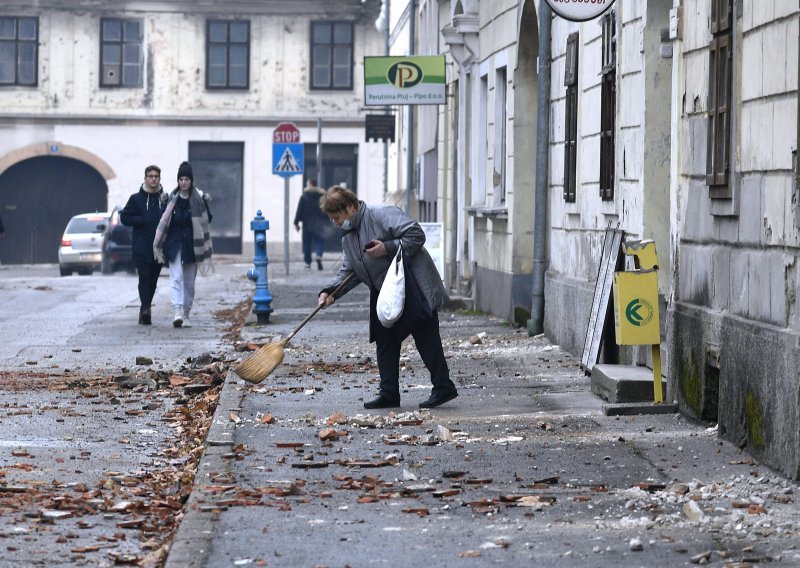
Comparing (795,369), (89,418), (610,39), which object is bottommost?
(89,418)

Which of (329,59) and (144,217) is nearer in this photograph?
(144,217)

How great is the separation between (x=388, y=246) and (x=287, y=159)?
20024mm

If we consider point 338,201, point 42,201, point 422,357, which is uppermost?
point 42,201

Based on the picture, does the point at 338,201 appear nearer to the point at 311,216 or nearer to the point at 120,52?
the point at 311,216

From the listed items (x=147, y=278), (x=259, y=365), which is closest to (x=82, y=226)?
(x=147, y=278)

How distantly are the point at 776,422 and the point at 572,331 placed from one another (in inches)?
261

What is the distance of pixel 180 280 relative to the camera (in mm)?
18828

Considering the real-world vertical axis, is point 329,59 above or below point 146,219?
above

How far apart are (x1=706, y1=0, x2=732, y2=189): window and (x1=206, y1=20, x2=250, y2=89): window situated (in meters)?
39.5

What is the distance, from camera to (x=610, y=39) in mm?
13180

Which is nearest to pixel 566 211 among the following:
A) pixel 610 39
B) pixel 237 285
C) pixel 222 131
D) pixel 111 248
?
pixel 610 39

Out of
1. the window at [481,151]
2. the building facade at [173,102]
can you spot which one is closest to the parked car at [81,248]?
the building facade at [173,102]

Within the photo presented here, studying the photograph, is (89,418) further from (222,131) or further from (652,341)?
(222,131)

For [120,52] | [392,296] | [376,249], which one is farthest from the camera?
[120,52]
